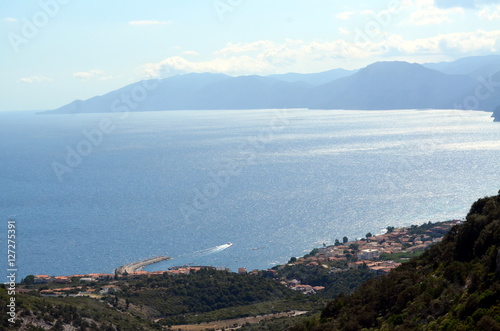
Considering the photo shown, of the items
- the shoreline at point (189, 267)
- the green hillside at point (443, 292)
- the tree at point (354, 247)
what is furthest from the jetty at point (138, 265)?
the green hillside at point (443, 292)

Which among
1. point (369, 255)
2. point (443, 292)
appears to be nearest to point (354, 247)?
point (369, 255)

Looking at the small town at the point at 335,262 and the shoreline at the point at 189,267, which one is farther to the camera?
the shoreline at the point at 189,267

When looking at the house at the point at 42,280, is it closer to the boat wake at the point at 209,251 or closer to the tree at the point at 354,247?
the boat wake at the point at 209,251

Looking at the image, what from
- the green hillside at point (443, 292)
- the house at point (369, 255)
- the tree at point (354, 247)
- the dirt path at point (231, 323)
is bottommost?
the house at point (369, 255)

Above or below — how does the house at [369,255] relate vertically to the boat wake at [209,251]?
above

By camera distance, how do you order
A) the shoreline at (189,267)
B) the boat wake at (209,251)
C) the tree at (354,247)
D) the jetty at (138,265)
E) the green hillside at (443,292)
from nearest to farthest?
1. the green hillside at (443,292)
2. the shoreline at (189,267)
3. the jetty at (138,265)
4. the tree at (354,247)
5. the boat wake at (209,251)

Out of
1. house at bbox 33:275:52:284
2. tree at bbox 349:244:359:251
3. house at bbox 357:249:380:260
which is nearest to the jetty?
house at bbox 33:275:52:284

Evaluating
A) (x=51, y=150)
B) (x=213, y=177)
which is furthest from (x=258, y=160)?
(x=51, y=150)

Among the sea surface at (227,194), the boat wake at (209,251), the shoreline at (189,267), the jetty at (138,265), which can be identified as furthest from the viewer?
the sea surface at (227,194)
